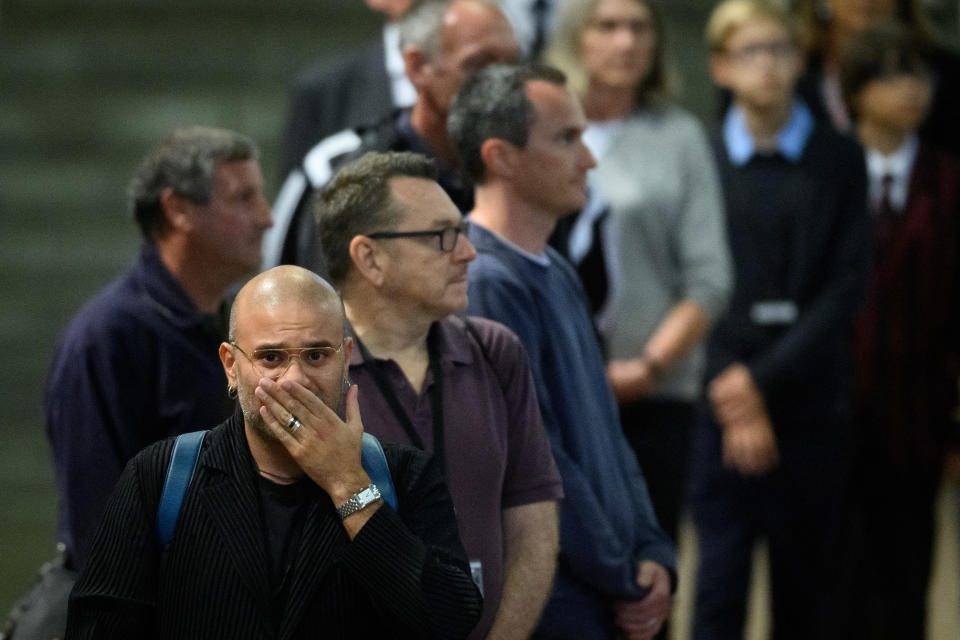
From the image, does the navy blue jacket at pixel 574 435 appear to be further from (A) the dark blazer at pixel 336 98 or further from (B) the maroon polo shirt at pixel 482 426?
(A) the dark blazer at pixel 336 98

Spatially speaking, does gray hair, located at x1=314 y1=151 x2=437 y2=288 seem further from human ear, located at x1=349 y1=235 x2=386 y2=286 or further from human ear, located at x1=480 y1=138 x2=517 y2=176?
human ear, located at x1=480 y1=138 x2=517 y2=176

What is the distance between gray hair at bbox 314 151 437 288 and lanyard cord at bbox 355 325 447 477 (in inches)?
6.6

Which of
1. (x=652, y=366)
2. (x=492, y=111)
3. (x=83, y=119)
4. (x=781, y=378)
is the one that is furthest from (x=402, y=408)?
(x=83, y=119)

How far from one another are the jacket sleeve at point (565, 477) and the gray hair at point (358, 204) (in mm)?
351

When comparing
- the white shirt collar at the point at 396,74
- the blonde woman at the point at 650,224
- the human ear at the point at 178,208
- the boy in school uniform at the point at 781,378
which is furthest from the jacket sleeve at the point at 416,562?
the boy in school uniform at the point at 781,378

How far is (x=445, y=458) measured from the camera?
2.79 metres

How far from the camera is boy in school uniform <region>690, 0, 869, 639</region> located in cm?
504

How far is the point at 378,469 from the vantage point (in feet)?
7.90

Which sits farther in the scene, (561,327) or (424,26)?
(424,26)

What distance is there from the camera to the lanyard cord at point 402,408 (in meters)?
2.77

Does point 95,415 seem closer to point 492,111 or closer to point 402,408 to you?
point 402,408

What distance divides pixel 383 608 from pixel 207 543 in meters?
0.27

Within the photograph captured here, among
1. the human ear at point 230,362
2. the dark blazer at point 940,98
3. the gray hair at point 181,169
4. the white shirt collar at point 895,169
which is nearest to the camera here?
the human ear at point 230,362

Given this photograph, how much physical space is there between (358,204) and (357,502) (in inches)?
27.5
